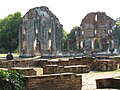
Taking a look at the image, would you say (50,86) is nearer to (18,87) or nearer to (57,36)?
(18,87)

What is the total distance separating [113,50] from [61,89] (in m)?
34.0

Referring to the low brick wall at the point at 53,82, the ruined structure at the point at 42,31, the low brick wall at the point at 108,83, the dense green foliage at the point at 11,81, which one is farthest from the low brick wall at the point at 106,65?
the ruined structure at the point at 42,31

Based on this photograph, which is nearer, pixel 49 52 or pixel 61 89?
pixel 61 89

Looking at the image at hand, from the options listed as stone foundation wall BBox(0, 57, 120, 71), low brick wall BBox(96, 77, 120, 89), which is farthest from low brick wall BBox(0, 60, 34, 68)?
low brick wall BBox(96, 77, 120, 89)

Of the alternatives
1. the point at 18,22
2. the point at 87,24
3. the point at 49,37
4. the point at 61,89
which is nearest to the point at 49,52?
the point at 49,37

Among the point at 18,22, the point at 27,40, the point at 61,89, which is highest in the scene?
→ the point at 18,22

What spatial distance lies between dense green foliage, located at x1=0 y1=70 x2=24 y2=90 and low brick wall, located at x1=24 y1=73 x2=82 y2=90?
0.23m

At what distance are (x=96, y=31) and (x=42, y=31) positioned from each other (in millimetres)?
9900

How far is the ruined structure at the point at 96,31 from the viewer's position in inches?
1860

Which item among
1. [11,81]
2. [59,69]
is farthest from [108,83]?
[59,69]

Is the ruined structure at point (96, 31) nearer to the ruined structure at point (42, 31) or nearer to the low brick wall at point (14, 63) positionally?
the ruined structure at point (42, 31)

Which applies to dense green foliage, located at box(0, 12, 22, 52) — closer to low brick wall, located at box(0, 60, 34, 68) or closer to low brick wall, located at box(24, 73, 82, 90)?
low brick wall, located at box(0, 60, 34, 68)

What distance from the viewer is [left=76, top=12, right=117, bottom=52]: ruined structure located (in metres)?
47.2

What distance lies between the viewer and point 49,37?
42.9 meters
